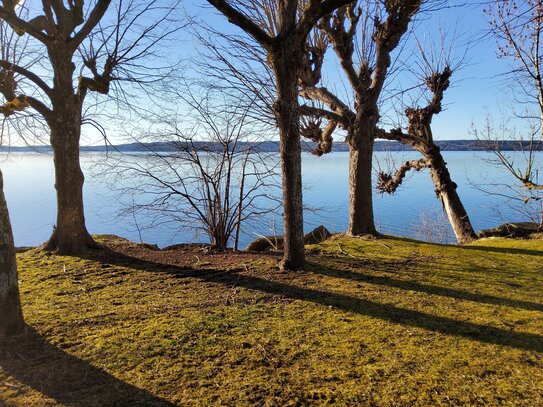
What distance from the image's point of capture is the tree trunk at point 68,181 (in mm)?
6023

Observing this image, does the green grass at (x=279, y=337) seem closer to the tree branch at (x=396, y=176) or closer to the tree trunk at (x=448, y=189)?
the tree trunk at (x=448, y=189)

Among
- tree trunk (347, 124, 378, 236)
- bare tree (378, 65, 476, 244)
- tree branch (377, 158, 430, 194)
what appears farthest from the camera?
tree branch (377, 158, 430, 194)

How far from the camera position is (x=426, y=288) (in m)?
4.43

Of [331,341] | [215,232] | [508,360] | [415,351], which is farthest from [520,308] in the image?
[215,232]

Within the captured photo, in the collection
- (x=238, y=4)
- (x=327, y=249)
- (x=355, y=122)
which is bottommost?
(x=327, y=249)

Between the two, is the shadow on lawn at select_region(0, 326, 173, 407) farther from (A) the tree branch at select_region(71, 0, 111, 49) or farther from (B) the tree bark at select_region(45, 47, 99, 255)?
(A) the tree branch at select_region(71, 0, 111, 49)

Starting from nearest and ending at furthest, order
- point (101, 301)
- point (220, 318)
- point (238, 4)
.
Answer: point (220, 318) < point (101, 301) < point (238, 4)

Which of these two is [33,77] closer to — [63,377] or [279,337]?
[63,377]

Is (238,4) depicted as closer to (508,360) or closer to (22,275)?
(22,275)

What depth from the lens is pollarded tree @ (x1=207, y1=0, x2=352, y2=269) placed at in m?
4.33

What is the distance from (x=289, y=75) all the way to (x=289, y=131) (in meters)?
0.66

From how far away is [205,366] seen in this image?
2674 millimetres

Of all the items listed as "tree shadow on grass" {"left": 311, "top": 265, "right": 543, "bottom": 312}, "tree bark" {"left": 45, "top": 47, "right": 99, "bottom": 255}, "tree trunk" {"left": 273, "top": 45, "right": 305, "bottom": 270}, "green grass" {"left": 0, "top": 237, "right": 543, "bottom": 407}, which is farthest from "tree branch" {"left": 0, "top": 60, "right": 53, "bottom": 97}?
"tree shadow on grass" {"left": 311, "top": 265, "right": 543, "bottom": 312}

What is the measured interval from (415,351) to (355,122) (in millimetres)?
5165
